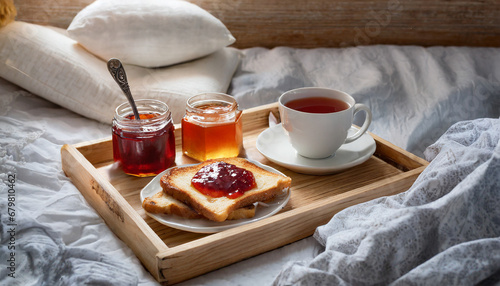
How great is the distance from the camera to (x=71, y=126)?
136cm

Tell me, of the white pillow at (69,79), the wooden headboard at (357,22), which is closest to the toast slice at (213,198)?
the white pillow at (69,79)

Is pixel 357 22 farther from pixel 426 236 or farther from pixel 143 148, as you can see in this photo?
pixel 426 236

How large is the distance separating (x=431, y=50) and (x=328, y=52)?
0.32m

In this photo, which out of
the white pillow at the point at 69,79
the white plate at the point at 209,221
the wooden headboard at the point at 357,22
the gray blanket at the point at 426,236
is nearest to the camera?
the gray blanket at the point at 426,236

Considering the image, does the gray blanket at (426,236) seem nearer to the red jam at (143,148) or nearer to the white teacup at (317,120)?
the white teacup at (317,120)

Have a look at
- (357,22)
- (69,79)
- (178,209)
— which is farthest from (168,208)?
(357,22)

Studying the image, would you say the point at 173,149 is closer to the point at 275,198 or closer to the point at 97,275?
the point at 275,198

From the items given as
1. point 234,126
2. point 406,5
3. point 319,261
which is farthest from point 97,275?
point 406,5

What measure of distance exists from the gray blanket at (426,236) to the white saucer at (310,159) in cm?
17

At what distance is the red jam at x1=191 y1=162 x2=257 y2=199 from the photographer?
902 millimetres

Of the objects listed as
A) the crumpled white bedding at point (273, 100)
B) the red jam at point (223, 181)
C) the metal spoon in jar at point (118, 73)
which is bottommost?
the crumpled white bedding at point (273, 100)

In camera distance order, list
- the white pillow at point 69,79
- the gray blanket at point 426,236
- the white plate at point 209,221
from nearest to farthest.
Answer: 1. the gray blanket at point 426,236
2. the white plate at point 209,221
3. the white pillow at point 69,79

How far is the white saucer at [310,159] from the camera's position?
105 centimetres

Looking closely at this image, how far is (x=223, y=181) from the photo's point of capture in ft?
3.00
